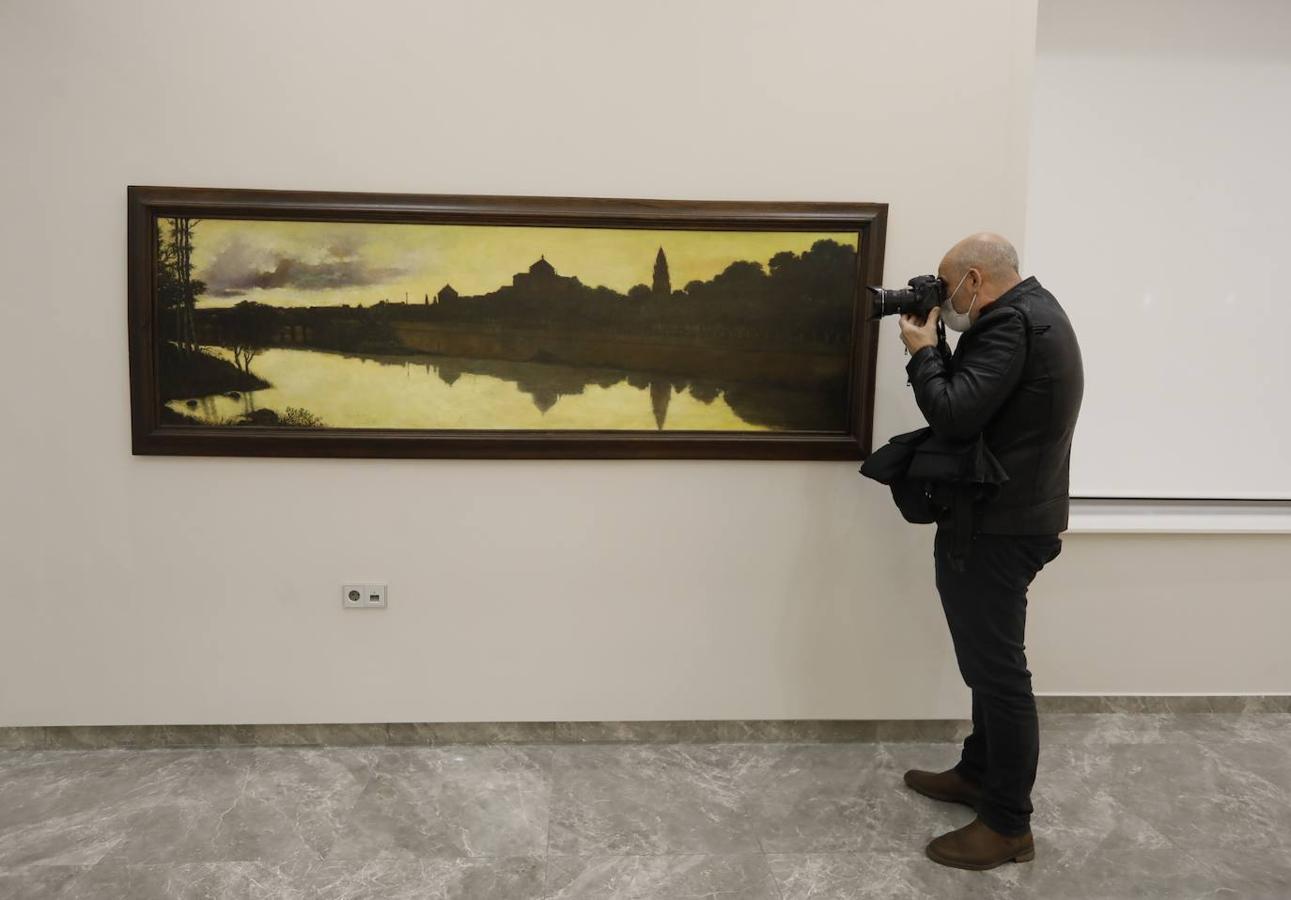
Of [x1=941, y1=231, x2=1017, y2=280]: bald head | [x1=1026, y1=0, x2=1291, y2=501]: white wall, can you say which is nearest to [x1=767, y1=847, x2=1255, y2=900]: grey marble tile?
[x1=1026, y1=0, x2=1291, y2=501]: white wall

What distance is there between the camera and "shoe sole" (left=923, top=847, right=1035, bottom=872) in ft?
7.12

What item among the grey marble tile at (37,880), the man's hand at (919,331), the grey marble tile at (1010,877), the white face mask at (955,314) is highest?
the white face mask at (955,314)

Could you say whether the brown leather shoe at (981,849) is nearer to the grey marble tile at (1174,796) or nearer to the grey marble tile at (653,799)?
the grey marble tile at (1174,796)

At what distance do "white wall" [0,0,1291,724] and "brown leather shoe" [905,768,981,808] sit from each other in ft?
1.00

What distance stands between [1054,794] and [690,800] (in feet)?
3.84

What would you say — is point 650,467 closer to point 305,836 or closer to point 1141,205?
point 305,836

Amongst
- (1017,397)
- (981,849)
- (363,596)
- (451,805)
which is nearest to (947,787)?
(981,849)

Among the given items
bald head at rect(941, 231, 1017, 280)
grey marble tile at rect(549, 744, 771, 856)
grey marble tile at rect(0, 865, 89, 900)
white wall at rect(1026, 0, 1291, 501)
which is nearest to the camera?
grey marble tile at rect(0, 865, 89, 900)

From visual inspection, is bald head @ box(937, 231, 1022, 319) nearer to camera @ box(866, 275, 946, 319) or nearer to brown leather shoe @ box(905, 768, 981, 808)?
Result: camera @ box(866, 275, 946, 319)

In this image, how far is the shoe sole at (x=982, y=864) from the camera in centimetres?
217

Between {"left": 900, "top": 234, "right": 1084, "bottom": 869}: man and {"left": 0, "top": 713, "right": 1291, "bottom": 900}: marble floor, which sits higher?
{"left": 900, "top": 234, "right": 1084, "bottom": 869}: man

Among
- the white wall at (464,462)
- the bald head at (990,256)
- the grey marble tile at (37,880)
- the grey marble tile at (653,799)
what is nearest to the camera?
the grey marble tile at (37,880)

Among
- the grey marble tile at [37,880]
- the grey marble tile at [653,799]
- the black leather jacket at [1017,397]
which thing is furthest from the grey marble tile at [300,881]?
the black leather jacket at [1017,397]

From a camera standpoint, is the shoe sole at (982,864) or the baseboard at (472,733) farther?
the baseboard at (472,733)
